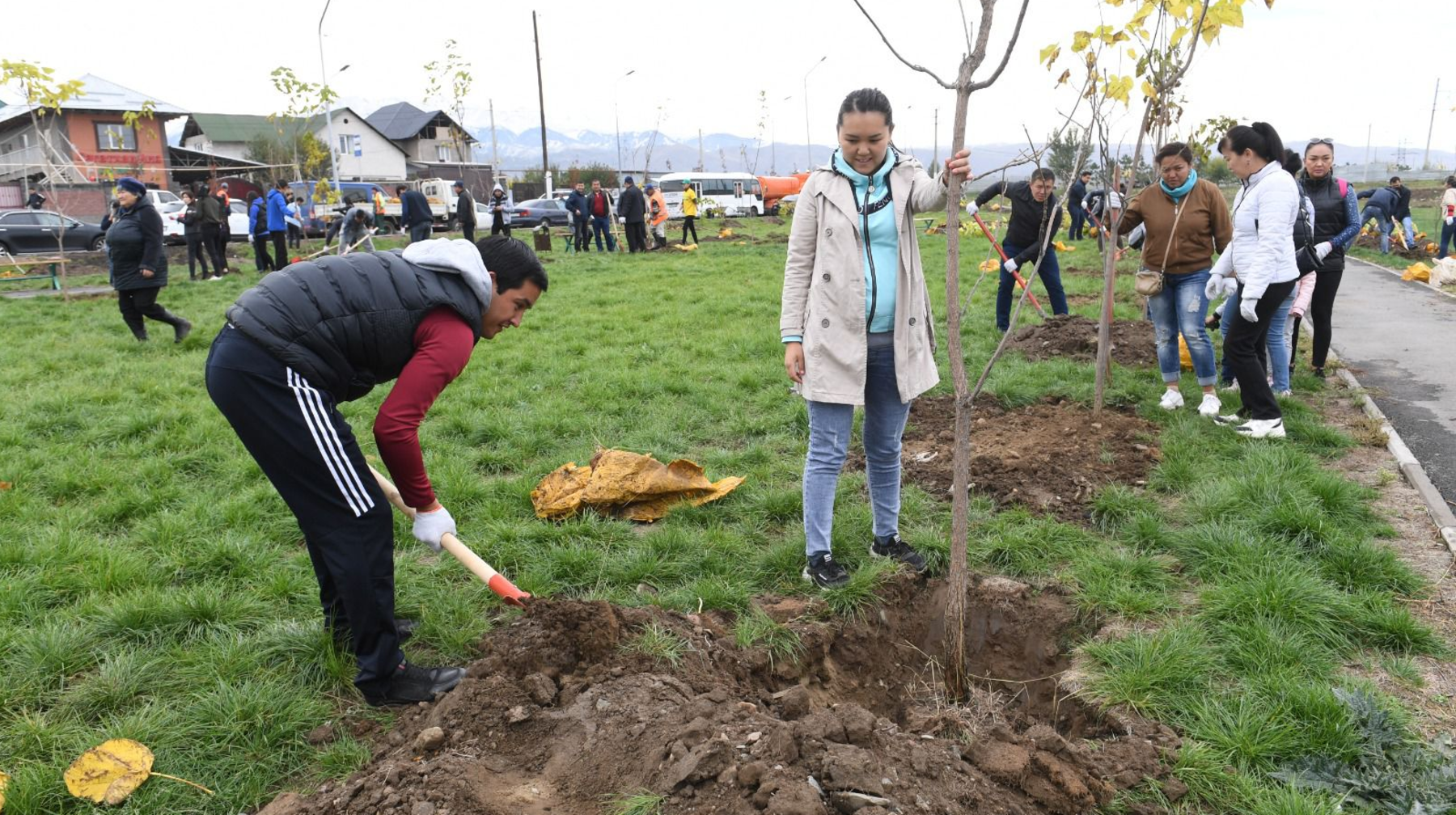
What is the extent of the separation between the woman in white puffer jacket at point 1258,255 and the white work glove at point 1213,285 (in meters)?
0.01

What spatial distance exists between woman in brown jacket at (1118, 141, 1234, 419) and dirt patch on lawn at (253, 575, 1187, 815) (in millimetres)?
3066

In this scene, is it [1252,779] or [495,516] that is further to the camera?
[495,516]

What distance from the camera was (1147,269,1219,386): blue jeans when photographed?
559 cm

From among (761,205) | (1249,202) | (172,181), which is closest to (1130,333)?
(1249,202)

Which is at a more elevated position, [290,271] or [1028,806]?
[290,271]

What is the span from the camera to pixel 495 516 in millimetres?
4383

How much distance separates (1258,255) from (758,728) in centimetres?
429

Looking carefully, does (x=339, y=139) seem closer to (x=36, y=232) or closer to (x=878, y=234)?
(x=36, y=232)

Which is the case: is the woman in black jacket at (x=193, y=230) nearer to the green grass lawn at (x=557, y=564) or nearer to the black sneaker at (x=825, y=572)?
the green grass lawn at (x=557, y=564)

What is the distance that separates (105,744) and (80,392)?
5.40 m

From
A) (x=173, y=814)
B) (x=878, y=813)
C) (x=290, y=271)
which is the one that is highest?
(x=290, y=271)

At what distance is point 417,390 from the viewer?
2.39 metres

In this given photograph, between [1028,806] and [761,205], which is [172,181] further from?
[1028,806]

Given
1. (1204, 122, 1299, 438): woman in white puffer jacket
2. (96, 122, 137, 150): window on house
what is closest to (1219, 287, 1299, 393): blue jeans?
(1204, 122, 1299, 438): woman in white puffer jacket
